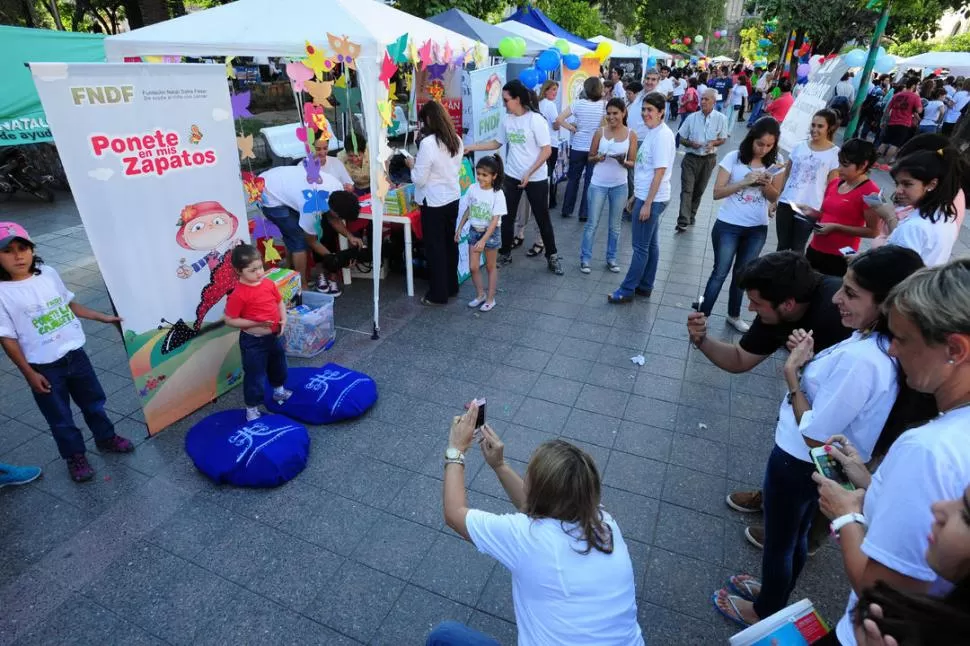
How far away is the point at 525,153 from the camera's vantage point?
5.98 m

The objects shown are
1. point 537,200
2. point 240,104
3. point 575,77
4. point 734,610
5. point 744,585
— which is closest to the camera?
point 734,610

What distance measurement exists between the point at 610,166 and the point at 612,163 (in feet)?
0.13

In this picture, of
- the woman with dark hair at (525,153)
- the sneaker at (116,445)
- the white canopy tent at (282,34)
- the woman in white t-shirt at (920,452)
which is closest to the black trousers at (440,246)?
the white canopy tent at (282,34)

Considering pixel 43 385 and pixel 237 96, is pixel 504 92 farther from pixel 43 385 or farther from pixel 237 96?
pixel 43 385

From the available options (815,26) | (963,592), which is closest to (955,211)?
(963,592)

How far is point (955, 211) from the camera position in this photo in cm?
325

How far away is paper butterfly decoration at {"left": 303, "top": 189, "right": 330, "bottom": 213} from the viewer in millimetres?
5111

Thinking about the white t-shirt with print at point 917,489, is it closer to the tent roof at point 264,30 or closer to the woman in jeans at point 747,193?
the woman in jeans at point 747,193

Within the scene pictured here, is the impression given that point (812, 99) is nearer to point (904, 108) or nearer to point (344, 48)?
point (344, 48)

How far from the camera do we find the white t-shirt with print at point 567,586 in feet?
4.90

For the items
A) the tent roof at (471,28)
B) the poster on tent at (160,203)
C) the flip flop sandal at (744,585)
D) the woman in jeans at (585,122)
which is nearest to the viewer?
the flip flop sandal at (744,585)

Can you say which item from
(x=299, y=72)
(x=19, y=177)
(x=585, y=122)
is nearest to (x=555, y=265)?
(x=585, y=122)

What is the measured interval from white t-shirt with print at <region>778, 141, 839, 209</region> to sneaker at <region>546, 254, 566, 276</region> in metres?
2.42

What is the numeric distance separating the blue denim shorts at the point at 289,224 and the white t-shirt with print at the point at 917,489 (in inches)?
198
